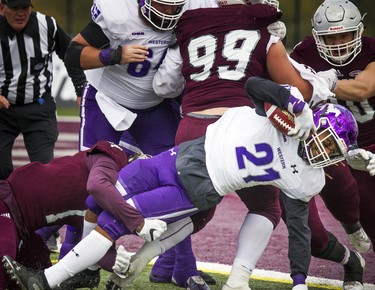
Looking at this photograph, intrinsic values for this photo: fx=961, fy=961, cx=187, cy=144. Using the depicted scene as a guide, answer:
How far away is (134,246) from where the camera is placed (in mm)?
5484

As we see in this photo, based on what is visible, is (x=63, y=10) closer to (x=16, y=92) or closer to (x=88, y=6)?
(x=88, y=6)

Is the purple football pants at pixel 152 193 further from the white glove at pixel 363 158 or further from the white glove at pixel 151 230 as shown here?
the white glove at pixel 363 158

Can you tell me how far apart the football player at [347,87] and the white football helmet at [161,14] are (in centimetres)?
74

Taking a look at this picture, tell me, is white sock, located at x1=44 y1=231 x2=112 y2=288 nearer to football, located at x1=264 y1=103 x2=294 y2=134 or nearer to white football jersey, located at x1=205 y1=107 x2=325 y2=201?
white football jersey, located at x1=205 y1=107 x2=325 y2=201

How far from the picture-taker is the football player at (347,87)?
4676 mm

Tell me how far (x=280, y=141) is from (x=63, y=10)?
1133 cm

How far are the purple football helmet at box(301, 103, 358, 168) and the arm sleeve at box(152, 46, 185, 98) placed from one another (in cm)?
87

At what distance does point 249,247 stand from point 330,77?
0.97m

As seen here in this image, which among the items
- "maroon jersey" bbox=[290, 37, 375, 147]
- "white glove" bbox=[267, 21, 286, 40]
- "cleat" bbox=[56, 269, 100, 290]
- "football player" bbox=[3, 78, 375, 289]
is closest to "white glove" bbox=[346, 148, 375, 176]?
"football player" bbox=[3, 78, 375, 289]

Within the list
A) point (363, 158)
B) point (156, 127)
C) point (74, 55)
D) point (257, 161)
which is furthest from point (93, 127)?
point (363, 158)

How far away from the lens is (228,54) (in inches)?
168

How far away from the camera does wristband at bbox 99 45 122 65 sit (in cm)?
458

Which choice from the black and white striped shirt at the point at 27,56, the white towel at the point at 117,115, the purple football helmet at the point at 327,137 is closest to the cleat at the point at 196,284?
the white towel at the point at 117,115

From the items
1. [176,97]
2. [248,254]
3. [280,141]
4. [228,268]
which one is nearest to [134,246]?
[228,268]
